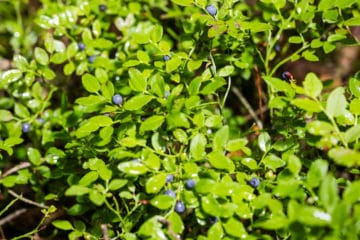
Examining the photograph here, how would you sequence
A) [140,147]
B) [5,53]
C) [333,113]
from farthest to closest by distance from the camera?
[5,53], [140,147], [333,113]

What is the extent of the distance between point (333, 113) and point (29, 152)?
90 cm

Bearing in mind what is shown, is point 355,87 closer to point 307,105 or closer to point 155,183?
point 307,105

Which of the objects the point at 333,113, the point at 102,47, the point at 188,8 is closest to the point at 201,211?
the point at 333,113

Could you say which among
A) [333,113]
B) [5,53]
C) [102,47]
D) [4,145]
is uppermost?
[333,113]

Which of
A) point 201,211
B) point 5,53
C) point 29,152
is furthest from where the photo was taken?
point 5,53

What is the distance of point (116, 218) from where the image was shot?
990mm

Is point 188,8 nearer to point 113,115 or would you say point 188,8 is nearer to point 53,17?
point 53,17

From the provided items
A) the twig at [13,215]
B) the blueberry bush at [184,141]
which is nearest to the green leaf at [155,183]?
the blueberry bush at [184,141]

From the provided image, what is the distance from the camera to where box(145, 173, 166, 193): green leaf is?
2.65ft

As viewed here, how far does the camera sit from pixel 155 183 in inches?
31.9

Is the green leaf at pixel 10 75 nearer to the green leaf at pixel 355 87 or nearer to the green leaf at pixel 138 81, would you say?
the green leaf at pixel 138 81

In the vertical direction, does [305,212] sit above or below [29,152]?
above

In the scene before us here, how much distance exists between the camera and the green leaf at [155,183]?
81cm

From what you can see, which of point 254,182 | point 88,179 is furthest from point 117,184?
point 254,182
